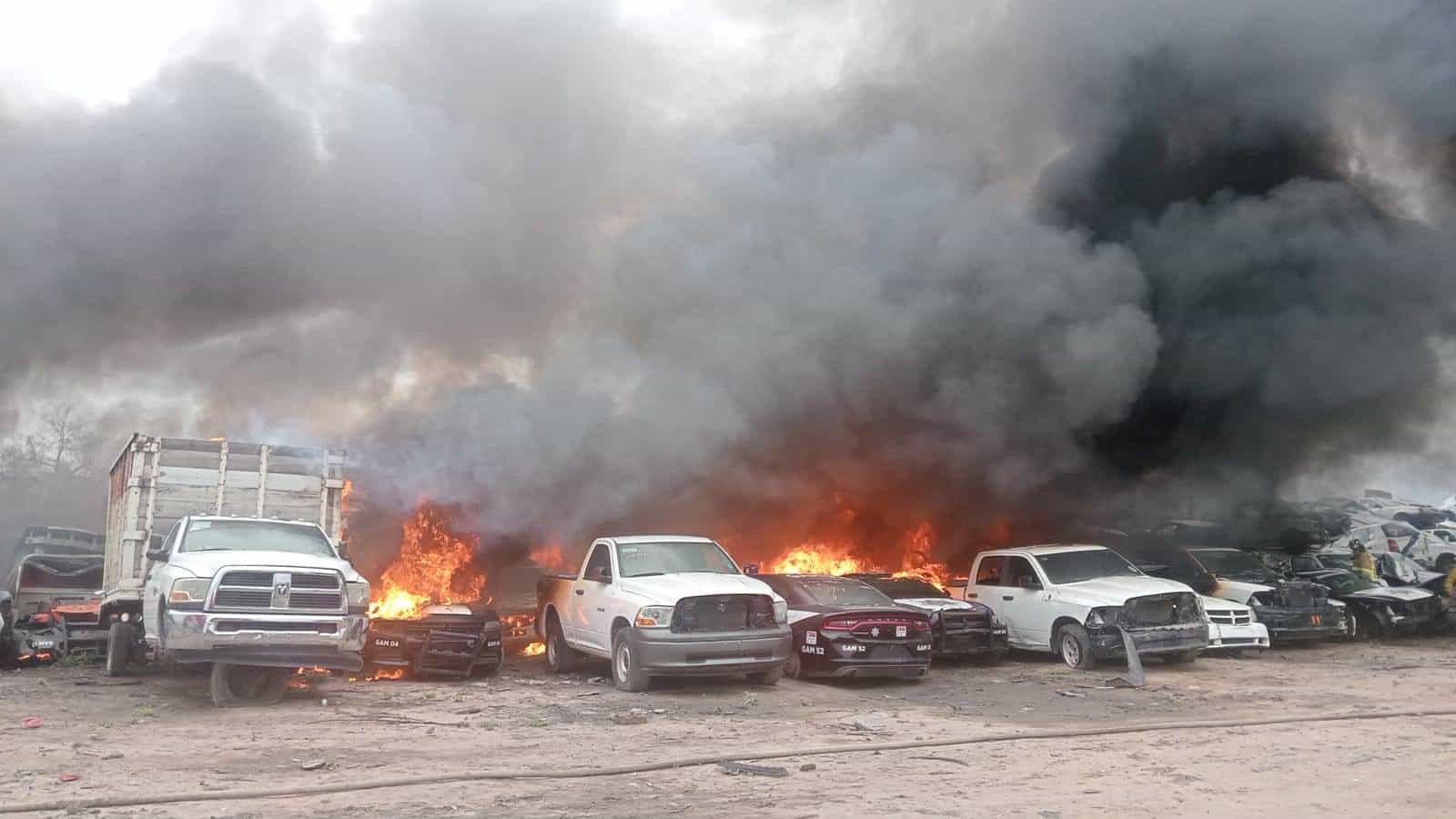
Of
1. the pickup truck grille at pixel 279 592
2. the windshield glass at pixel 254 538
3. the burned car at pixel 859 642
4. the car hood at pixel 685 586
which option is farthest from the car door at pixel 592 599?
the pickup truck grille at pixel 279 592

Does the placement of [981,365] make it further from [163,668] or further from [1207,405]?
[163,668]

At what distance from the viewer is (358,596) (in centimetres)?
1016

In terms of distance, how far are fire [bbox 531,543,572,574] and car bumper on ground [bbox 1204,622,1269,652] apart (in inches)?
406

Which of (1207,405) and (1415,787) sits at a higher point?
(1207,405)

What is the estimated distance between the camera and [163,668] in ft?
40.9

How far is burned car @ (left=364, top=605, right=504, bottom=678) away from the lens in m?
11.8

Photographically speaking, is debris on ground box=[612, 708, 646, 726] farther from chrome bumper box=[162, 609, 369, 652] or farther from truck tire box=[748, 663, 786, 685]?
chrome bumper box=[162, 609, 369, 652]

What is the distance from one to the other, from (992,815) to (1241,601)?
11.3 meters

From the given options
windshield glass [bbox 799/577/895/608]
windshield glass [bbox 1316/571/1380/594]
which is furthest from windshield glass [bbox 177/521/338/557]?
windshield glass [bbox 1316/571/1380/594]

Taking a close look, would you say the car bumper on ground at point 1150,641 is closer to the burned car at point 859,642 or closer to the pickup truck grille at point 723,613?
the burned car at point 859,642

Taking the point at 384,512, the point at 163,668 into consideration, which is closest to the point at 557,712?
the point at 163,668

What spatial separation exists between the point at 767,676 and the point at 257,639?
5.23 meters

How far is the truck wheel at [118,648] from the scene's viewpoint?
11711 mm

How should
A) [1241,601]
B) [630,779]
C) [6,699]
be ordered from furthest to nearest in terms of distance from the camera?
[1241,601], [6,699], [630,779]
